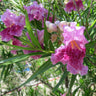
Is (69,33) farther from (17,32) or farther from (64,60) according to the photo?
(17,32)

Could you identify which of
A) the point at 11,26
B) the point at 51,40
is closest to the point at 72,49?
the point at 51,40

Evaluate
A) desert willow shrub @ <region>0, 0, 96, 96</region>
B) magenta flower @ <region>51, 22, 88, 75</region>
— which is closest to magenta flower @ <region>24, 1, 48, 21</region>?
desert willow shrub @ <region>0, 0, 96, 96</region>

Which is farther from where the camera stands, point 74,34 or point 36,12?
point 36,12

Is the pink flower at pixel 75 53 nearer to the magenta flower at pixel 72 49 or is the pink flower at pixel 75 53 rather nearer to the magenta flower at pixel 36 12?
the magenta flower at pixel 72 49

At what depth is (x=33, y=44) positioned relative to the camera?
2.01ft

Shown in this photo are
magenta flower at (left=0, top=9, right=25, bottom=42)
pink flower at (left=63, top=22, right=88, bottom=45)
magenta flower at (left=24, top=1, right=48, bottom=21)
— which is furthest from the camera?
magenta flower at (left=24, top=1, right=48, bottom=21)

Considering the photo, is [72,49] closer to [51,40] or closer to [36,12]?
[51,40]

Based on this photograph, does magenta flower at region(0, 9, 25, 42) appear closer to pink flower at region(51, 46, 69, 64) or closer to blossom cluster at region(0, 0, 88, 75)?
blossom cluster at region(0, 0, 88, 75)

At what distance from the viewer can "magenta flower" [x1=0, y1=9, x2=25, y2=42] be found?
0.70 m

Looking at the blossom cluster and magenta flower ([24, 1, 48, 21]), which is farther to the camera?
magenta flower ([24, 1, 48, 21])

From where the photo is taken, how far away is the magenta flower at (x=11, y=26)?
0.70 meters

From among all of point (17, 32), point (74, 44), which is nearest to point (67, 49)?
point (74, 44)

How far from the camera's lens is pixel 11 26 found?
732 millimetres

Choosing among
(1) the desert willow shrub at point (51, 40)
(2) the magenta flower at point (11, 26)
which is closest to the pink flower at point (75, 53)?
(1) the desert willow shrub at point (51, 40)
